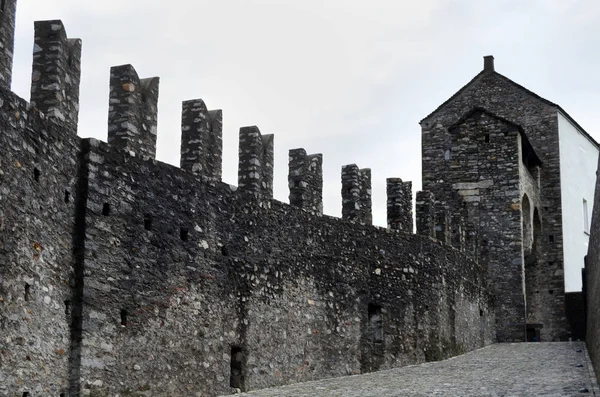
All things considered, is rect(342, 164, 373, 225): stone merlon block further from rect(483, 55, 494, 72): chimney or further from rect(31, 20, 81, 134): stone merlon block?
rect(483, 55, 494, 72): chimney

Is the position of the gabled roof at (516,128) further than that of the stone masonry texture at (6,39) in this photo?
Yes

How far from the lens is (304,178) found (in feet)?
44.1

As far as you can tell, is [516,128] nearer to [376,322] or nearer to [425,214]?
[425,214]

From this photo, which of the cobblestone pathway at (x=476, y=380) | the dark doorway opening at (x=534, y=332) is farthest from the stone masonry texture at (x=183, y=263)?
the dark doorway opening at (x=534, y=332)

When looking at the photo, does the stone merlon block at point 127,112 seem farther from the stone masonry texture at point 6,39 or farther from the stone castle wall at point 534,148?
the stone castle wall at point 534,148

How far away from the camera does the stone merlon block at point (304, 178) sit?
43.7 ft

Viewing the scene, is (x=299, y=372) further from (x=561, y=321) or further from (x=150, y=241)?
(x=561, y=321)

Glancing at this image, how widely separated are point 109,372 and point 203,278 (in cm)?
206

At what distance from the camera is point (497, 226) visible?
73.3 ft

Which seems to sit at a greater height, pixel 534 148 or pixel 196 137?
pixel 534 148

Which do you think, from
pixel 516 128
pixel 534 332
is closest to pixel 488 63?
pixel 516 128

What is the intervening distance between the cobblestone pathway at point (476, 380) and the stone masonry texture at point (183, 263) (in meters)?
0.59

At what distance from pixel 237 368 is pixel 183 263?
1686mm

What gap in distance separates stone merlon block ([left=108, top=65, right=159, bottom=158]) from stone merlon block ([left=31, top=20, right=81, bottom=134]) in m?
0.86
